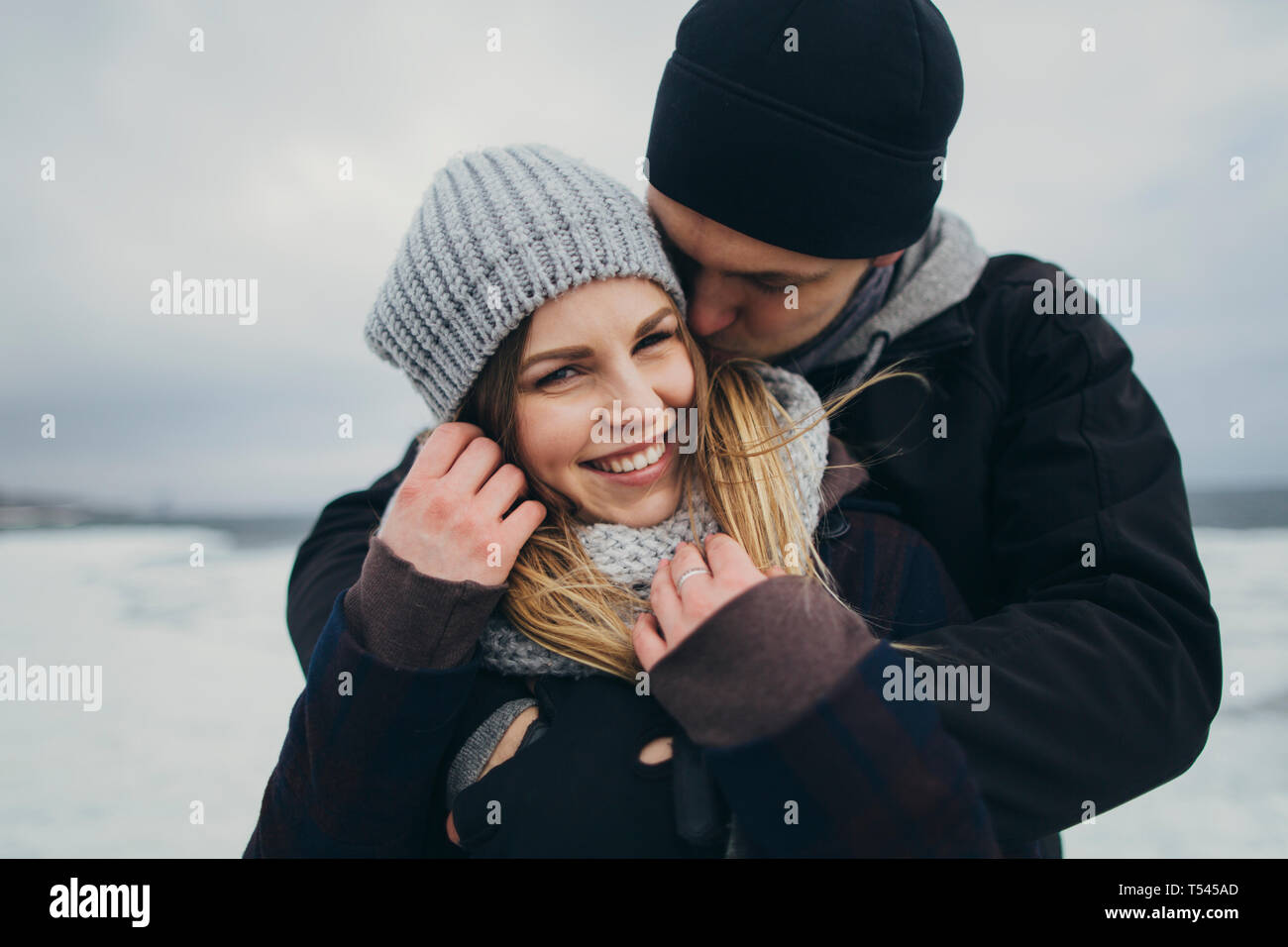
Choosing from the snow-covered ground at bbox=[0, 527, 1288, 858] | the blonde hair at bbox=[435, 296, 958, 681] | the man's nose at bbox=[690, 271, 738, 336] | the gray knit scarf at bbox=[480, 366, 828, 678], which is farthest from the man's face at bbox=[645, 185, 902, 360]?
the snow-covered ground at bbox=[0, 527, 1288, 858]

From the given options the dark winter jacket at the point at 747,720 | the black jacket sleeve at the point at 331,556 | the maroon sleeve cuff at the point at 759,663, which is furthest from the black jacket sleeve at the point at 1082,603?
the black jacket sleeve at the point at 331,556

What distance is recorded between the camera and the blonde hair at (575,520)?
1469mm

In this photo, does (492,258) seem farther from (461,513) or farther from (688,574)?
(688,574)

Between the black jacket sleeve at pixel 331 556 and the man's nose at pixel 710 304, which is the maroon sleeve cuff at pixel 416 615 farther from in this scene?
the man's nose at pixel 710 304

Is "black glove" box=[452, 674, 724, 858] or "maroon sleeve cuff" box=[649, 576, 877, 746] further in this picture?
"black glove" box=[452, 674, 724, 858]

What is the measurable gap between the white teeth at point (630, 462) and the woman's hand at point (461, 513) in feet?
0.49

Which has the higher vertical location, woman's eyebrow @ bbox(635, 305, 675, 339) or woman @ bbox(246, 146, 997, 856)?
woman's eyebrow @ bbox(635, 305, 675, 339)

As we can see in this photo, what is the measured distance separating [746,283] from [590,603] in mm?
801

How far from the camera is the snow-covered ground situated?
3.99 meters

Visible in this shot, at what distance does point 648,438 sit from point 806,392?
49cm

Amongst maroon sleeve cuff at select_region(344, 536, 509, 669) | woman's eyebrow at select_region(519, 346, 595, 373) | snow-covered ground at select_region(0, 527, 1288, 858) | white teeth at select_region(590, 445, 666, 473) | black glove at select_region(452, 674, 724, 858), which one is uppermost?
woman's eyebrow at select_region(519, 346, 595, 373)

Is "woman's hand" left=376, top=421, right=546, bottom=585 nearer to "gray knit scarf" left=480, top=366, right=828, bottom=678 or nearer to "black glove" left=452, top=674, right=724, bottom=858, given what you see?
"gray knit scarf" left=480, top=366, right=828, bottom=678

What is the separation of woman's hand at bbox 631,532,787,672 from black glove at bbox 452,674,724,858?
16 cm

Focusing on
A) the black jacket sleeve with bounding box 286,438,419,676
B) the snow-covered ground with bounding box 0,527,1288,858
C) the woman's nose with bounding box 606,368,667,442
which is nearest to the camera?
the woman's nose with bounding box 606,368,667,442
